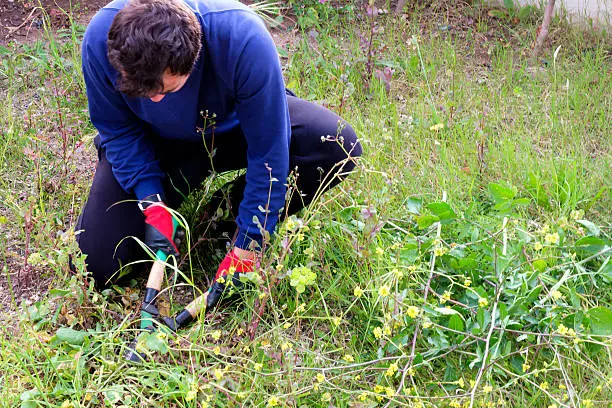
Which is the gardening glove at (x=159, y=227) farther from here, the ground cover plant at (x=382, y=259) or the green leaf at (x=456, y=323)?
the green leaf at (x=456, y=323)

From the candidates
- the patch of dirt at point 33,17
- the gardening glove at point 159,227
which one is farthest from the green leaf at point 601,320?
the patch of dirt at point 33,17

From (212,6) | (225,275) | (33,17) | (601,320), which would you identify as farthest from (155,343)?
(33,17)

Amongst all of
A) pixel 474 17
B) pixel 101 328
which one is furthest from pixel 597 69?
pixel 101 328

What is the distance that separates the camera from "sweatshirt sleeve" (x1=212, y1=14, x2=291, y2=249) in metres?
1.92

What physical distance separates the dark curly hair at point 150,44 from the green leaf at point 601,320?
131cm

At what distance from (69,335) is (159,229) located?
0.43 m

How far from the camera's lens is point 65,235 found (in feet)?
6.41

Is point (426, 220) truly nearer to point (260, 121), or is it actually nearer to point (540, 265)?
point (540, 265)

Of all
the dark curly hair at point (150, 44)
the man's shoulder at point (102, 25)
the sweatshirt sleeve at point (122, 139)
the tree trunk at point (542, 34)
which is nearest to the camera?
the dark curly hair at point (150, 44)

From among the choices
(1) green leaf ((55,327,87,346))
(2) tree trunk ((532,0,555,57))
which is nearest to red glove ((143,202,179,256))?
(1) green leaf ((55,327,87,346))

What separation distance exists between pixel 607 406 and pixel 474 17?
253 cm

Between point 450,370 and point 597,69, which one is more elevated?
point 597,69

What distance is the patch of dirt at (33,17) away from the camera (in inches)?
142

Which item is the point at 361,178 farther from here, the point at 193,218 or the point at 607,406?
the point at 607,406
